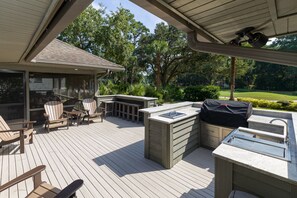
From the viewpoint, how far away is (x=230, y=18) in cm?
203

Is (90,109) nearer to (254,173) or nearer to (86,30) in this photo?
(254,173)

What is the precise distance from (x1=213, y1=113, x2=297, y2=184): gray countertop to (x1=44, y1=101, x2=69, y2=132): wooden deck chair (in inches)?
217

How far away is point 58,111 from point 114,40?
994 cm

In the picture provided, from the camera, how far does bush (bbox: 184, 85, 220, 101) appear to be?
13.1m

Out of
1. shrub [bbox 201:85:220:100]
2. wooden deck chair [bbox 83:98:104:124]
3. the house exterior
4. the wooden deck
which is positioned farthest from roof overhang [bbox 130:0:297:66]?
shrub [bbox 201:85:220:100]

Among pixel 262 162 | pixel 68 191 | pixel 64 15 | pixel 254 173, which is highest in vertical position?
pixel 64 15

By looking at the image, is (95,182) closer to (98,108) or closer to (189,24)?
(189,24)

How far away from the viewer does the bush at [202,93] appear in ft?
43.0

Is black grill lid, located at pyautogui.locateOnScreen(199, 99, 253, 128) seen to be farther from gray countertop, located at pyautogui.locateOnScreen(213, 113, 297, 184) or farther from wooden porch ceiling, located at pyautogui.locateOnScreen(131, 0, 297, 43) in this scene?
wooden porch ceiling, located at pyautogui.locateOnScreen(131, 0, 297, 43)

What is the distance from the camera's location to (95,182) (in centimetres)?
299

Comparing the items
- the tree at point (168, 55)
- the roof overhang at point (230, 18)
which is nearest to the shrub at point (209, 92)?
the tree at point (168, 55)

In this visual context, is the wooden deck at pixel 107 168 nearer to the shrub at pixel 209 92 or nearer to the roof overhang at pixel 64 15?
the roof overhang at pixel 64 15

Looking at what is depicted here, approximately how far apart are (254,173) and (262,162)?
0.47 feet

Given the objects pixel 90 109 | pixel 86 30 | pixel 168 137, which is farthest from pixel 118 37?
pixel 168 137
